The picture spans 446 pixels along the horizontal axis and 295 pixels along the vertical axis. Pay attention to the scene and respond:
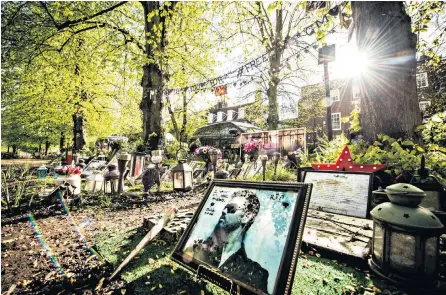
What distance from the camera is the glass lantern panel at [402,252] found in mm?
1601

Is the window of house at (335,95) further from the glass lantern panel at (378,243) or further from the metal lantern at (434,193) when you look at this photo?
the glass lantern panel at (378,243)

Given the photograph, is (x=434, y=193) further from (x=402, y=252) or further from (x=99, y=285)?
(x=99, y=285)

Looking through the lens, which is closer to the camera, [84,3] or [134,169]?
[134,169]

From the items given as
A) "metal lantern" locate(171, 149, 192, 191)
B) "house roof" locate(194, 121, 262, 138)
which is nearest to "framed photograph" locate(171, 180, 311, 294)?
"metal lantern" locate(171, 149, 192, 191)

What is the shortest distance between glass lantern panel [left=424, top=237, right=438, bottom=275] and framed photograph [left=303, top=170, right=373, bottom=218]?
116 cm

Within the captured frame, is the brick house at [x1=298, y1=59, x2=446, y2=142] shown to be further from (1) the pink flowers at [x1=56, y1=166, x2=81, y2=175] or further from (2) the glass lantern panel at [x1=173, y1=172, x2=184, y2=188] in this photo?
(1) the pink flowers at [x1=56, y1=166, x2=81, y2=175]

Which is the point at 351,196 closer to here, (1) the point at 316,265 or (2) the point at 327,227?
(2) the point at 327,227

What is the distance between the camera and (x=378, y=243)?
1.79m

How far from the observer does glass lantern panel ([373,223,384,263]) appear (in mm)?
1744

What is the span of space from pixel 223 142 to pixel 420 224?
21.4 metres

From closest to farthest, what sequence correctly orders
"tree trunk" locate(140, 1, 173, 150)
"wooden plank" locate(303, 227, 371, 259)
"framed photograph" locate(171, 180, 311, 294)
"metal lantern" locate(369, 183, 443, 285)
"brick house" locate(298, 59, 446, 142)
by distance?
"framed photograph" locate(171, 180, 311, 294), "metal lantern" locate(369, 183, 443, 285), "wooden plank" locate(303, 227, 371, 259), "tree trunk" locate(140, 1, 173, 150), "brick house" locate(298, 59, 446, 142)

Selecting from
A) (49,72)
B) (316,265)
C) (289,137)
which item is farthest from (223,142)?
(316,265)

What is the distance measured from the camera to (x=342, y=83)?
29062mm

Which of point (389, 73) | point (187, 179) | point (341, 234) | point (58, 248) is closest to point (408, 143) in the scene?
point (389, 73)
